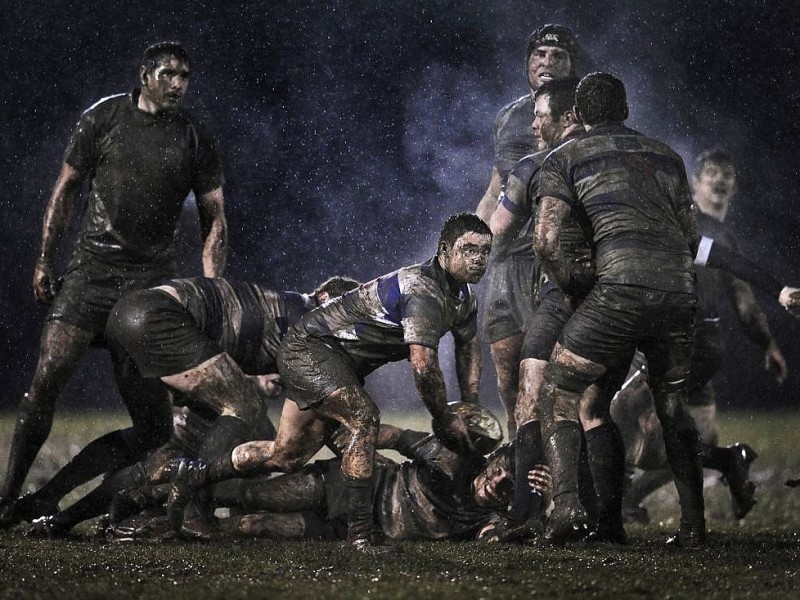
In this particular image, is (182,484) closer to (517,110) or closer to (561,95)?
(561,95)

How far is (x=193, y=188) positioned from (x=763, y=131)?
5141 millimetres

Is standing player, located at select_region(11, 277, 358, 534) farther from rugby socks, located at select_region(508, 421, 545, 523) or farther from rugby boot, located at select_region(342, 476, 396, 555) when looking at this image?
rugby socks, located at select_region(508, 421, 545, 523)

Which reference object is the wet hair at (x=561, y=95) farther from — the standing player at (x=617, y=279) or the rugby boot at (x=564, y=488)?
the rugby boot at (x=564, y=488)

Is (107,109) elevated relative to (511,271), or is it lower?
elevated

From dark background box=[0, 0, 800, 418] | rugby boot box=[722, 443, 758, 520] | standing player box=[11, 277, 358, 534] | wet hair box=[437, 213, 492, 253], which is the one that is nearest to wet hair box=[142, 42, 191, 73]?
standing player box=[11, 277, 358, 534]

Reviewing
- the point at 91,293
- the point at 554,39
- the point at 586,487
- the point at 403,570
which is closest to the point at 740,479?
the point at 586,487

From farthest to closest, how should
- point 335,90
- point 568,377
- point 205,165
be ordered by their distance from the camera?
point 335,90 < point 205,165 < point 568,377

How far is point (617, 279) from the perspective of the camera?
4.35 metres

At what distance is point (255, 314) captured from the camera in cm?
518

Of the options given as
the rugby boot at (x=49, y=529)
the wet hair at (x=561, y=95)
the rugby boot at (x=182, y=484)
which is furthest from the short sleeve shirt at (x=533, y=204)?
the rugby boot at (x=49, y=529)

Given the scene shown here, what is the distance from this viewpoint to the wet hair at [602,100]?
461 centimetres

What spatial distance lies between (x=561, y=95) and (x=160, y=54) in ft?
5.52

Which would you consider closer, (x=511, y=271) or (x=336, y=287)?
(x=336, y=287)

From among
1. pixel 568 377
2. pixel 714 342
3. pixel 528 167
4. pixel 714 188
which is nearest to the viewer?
pixel 568 377
